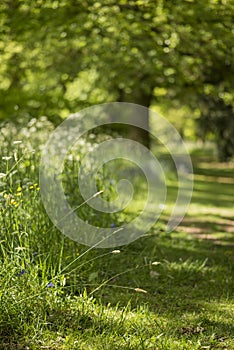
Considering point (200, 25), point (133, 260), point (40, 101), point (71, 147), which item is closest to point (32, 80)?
point (40, 101)

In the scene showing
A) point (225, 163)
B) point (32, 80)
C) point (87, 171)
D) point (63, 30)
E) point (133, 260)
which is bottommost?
point (225, 163)

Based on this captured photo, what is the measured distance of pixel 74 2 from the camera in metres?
8.45

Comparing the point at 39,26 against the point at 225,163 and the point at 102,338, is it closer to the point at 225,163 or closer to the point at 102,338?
the point at 102,338

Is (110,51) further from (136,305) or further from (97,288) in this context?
(97,288)

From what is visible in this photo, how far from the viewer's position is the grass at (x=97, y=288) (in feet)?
11.1

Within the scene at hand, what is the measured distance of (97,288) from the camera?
366cm

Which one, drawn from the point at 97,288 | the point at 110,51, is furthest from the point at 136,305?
the point at 110,51

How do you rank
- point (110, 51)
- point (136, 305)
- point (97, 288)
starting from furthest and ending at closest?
point (110, 51)
point (136, 305)
point (97, 288)

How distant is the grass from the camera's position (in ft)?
11.1

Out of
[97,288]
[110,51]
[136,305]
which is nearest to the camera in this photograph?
[97,288]

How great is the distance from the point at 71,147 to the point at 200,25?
308 centimetres

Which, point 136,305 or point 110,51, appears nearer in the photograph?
point 136,305

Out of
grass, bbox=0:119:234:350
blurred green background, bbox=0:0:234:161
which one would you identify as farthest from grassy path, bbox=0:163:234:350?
blurred green background, bbox=0:0:234:161

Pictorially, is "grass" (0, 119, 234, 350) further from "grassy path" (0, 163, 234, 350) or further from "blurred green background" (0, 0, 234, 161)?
"blurred green background" (0, 0, 234, 161)
